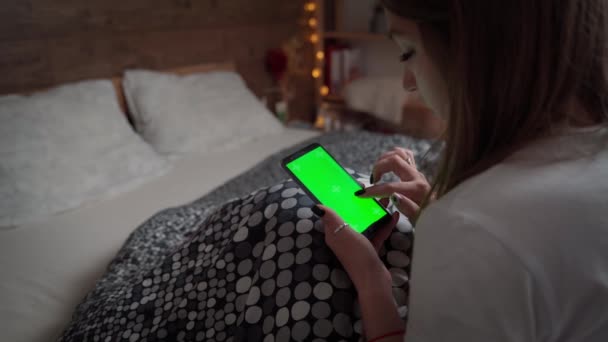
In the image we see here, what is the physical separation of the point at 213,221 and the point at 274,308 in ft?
0.92

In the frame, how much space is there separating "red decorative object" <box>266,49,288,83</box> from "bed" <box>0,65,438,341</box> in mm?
934

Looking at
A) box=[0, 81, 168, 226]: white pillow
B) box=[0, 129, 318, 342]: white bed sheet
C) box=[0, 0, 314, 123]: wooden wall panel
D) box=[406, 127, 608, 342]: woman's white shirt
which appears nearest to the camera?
box=[406, 127, 608, 342]: woman's white shirt

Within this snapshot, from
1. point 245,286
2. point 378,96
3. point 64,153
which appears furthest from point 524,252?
point 378,96

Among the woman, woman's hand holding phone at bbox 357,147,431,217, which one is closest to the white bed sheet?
woman's hand holding phone at bbox 357,147,431,217

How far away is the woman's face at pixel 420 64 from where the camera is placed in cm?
53

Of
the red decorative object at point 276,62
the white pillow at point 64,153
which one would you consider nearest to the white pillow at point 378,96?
the red decorative object at point 276,62

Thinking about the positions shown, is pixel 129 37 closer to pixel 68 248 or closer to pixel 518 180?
pixel 68 248

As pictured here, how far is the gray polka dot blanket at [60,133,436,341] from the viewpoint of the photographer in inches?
25.1

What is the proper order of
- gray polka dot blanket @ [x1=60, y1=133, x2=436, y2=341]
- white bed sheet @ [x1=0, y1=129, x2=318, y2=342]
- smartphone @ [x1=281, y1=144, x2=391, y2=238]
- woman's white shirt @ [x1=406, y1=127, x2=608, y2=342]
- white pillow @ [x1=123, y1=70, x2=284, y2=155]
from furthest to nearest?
white pillow @ [x1=123, y1=70, x2=284, y2=155] < white bed sheet @ [x1=0, y1=129, x2=318, y2=342] < smartphone @ [x1=281, y1=144, x2=391, y2=238] < gray polka dot blanket @ [x1=60, y1=133, x2=436, y2=341] < woman's white shirt @ [x1=406, y1=127, x2=608, y2=342]

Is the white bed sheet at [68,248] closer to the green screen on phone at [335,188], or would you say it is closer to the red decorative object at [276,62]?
the green screen on phone at [335,188]

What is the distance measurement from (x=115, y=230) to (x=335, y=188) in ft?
2.56

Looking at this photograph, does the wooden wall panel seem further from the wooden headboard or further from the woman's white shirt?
the woman's white shirt

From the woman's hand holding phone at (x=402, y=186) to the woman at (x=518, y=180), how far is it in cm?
21

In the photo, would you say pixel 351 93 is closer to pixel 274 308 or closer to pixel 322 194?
pixel 322 194
